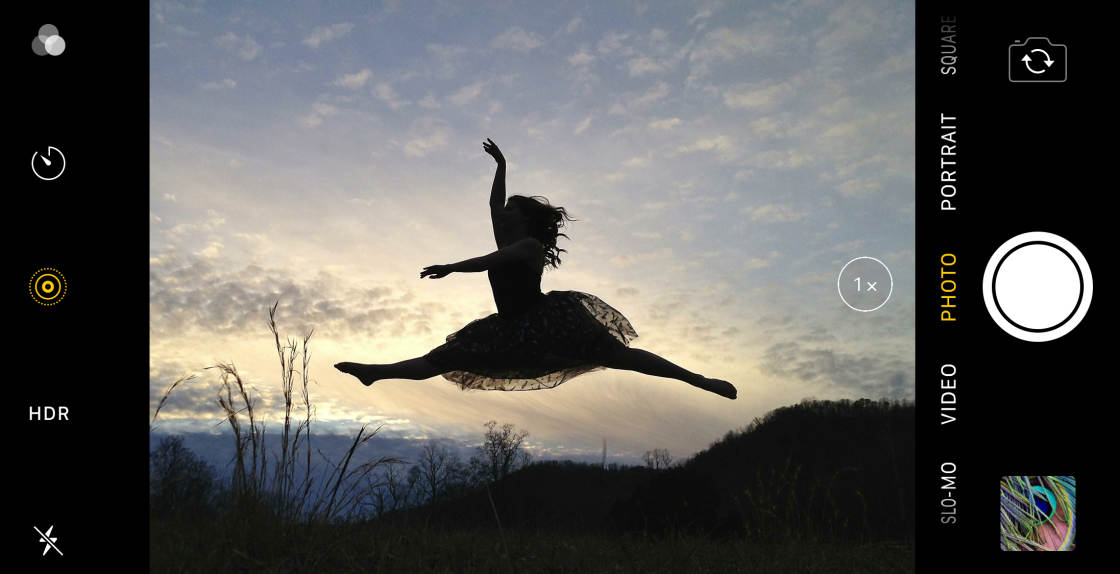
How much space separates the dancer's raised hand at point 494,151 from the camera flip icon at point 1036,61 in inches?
152

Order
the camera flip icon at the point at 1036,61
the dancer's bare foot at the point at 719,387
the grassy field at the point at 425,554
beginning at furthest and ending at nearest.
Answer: the dancer's bare foot at the point at 719,387, the grassy field at the point at 425,554, the camera flip icon at the point at 1036,61

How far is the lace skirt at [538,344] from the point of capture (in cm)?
554

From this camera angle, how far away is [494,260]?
5.07 meters

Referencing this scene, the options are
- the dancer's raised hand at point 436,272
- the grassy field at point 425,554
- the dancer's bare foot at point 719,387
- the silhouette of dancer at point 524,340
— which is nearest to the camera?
the grassy field at point 425,554

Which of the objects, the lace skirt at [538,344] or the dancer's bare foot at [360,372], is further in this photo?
the dancer's bare foot at [360,372]

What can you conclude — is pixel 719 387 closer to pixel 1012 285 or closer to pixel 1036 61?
pixel 1012 285

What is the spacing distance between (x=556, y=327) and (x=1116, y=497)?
12.7ft

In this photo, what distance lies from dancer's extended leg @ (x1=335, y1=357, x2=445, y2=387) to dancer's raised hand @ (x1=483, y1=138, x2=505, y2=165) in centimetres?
193
